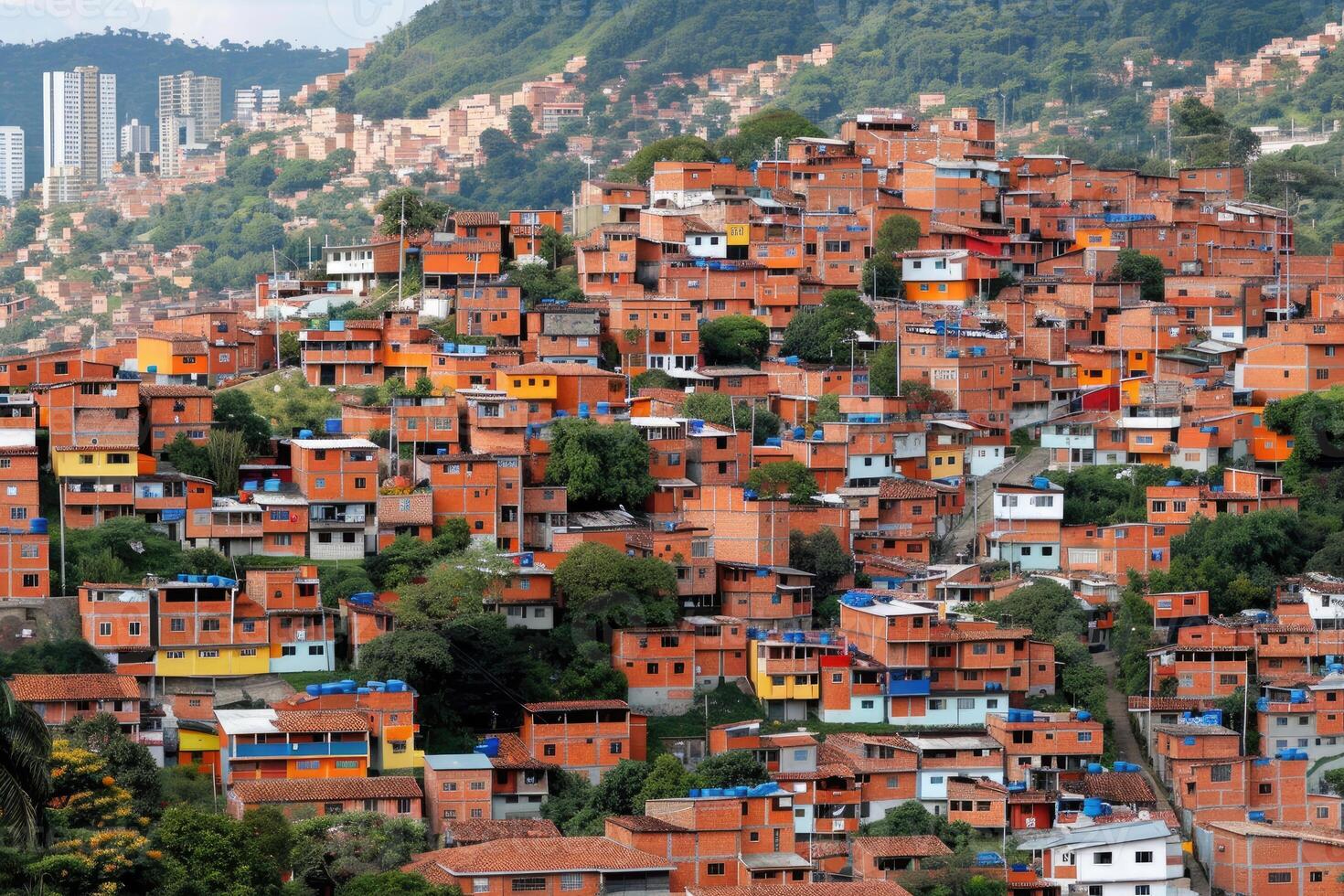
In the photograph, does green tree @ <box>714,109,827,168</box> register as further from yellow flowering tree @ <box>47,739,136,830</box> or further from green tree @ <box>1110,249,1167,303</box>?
yellow flowering tree @ <box>47,739,136,830</box>

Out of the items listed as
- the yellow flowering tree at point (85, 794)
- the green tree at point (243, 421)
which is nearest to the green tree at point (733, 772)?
the yellow flowering tree at point (85, 794)

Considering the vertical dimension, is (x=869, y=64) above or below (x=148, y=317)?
above

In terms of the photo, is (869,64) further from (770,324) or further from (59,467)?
(59,467)

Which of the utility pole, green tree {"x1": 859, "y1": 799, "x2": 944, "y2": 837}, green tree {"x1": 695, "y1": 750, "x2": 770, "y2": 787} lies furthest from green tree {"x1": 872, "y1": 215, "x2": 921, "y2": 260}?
green tree {"x1": 695, "y1": 750, "x2": 770, "y2": 787}

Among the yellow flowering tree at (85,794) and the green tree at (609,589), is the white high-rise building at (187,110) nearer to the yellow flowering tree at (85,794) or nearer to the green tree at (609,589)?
the green tree at (609,589)

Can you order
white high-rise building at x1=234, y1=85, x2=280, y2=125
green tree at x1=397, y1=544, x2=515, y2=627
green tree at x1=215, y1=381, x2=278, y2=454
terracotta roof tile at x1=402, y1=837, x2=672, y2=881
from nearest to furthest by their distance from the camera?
terracotta roof tile at x1=402, y1=837, x2=672, y2=881, green tree at x1=397, y1=544, x2=515, y2=627, green tree at x1=215, y1=381, x2=278, y2=454, white high-rise building at x1=234, y1=85, x2=280, y2=125

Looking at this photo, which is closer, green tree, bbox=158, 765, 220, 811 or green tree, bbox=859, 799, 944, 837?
green tree, bbox=158, 765, 220, 811

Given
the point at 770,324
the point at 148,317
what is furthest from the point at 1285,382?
the point at 148,317
